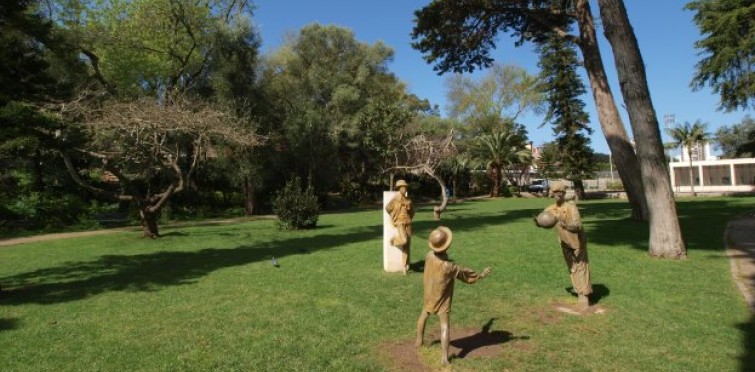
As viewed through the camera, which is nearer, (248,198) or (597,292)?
(597,292)

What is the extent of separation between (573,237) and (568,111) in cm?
3414

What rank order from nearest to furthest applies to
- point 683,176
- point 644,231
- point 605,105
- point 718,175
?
1. point 644,231
2. point 605,105
3. point 718,175
4. point 683,176

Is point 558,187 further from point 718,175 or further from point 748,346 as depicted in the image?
point 718,175

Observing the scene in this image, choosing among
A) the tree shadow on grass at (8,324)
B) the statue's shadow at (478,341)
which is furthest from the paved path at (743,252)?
the tree shadow on grass at (8,324)

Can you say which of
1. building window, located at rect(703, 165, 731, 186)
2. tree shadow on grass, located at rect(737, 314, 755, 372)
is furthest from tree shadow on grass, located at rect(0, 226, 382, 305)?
building window, located at rect(703, 165, 731, 186)

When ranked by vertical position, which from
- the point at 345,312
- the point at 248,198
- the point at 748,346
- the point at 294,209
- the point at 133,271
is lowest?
the point at 748,346

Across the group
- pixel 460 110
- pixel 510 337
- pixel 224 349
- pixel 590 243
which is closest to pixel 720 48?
pixel 590 243

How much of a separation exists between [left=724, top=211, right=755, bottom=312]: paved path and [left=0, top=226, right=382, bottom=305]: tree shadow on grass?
8873 millimetres

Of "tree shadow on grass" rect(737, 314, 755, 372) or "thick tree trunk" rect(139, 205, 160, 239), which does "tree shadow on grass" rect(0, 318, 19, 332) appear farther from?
"thick tree trunk" rect(139, 205, 160, 239)

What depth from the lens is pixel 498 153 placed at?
148 feet

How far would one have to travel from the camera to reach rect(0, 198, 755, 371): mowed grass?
16.5 feet

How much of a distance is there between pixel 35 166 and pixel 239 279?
21.1m

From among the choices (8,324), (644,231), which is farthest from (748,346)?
(644,231)

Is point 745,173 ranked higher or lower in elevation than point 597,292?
higher
